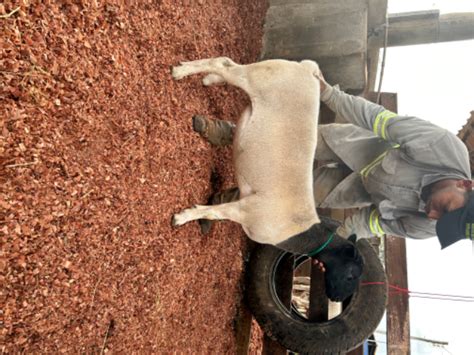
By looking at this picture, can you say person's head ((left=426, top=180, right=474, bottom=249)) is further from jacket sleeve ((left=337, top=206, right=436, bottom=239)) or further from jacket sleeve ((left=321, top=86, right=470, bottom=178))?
jacket sleeve ((left=337, top=206, right=436, bottom=239))

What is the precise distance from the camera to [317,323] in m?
4.49

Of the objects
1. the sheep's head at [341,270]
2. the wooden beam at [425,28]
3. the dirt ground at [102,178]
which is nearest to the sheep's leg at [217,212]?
the dirt ground at [102,178]

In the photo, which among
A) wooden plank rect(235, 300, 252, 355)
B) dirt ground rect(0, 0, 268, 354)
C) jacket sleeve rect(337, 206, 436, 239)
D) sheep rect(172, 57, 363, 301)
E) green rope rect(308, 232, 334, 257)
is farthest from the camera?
wooden plank rect(235, 300, 252, 355)

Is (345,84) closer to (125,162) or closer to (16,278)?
(125,162)

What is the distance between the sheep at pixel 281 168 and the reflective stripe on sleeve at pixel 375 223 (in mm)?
623

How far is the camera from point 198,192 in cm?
375

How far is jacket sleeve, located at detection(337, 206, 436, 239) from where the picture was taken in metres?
3.64

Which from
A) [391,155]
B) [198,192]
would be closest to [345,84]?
[391,155]

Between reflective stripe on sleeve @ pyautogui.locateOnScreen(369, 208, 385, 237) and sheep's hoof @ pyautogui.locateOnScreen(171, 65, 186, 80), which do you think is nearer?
sheep's hoof @ pyautogui.locateOnScreen(171, 65, 186, 80)

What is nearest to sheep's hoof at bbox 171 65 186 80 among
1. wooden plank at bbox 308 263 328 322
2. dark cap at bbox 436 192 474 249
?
dark cap at bbox 436 192 474 249

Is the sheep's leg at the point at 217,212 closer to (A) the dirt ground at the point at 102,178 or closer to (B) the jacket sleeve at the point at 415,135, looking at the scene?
(A) the dirt ground at the point at 102,178

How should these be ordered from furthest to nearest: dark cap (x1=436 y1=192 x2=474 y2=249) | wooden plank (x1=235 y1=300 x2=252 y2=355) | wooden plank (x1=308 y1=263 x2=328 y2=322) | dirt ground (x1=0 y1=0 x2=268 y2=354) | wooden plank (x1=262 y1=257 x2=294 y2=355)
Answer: wooden plank (x1=262 y1=257 x2=294 y2=355) → wooden plank (x1=235 y1=300 x2=252 y2=355) → wooden plank (x1=308 y1=263 x2=328 y2=322) → dark cap (x1=436 y1=192 x2=474 y2=249) → dirt ground (x1=0 y1=0 x2=268 y2=354)

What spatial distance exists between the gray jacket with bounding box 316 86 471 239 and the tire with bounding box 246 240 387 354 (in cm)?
81

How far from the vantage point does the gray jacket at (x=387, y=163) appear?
3.29m
